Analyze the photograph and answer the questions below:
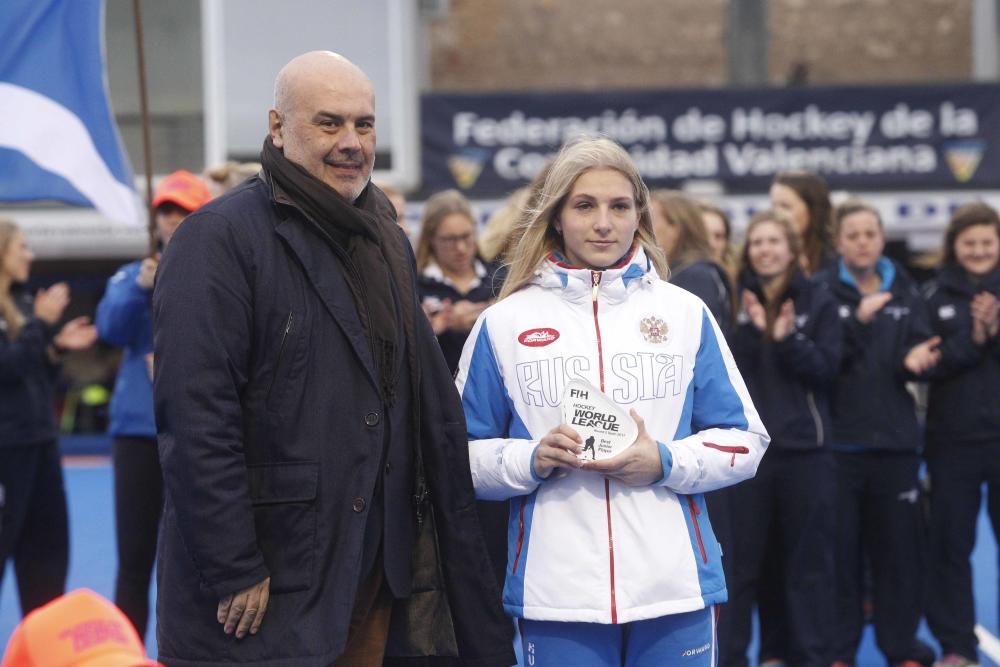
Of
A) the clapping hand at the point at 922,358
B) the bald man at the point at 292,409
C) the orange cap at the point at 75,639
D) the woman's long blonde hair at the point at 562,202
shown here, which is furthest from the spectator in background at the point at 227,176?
the orange cap at the point at 75,639

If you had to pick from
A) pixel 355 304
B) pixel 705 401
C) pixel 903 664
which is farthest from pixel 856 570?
pixel 355 304

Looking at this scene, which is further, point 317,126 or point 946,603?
point 946,603

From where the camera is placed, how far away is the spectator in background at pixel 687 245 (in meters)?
4.84

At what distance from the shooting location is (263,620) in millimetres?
2842

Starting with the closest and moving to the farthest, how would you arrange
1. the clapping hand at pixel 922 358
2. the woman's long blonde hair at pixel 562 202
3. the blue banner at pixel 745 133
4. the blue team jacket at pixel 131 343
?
1. the woman's long blonde hair at pixel 562 202
2. the blue team jacket at pixel 131 343
3. the clapping hand at pixel 922 358
4. the blue banner at pixel 745 133

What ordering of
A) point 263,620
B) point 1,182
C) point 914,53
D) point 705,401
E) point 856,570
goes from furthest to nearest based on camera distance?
1. point 914,53
2. point 856,570
3. point 1,182
4. point 705,401
5. point 263,620

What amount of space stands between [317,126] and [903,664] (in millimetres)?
4006

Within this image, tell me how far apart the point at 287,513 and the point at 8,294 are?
4097 mm

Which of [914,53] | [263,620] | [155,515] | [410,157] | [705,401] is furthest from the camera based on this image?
[914,53]

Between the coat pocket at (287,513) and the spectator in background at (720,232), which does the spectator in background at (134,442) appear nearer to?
the spectator in background at (720,232)

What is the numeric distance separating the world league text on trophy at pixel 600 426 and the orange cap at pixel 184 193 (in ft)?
8.23

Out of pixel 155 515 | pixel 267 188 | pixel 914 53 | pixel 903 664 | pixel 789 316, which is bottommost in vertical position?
pixel 903 664

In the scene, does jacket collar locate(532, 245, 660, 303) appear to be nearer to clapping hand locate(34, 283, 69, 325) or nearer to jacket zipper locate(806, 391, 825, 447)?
jacket zipper locate(806, 391, 825, 447)

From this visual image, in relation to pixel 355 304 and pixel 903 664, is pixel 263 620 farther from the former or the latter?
pixel 903 664
